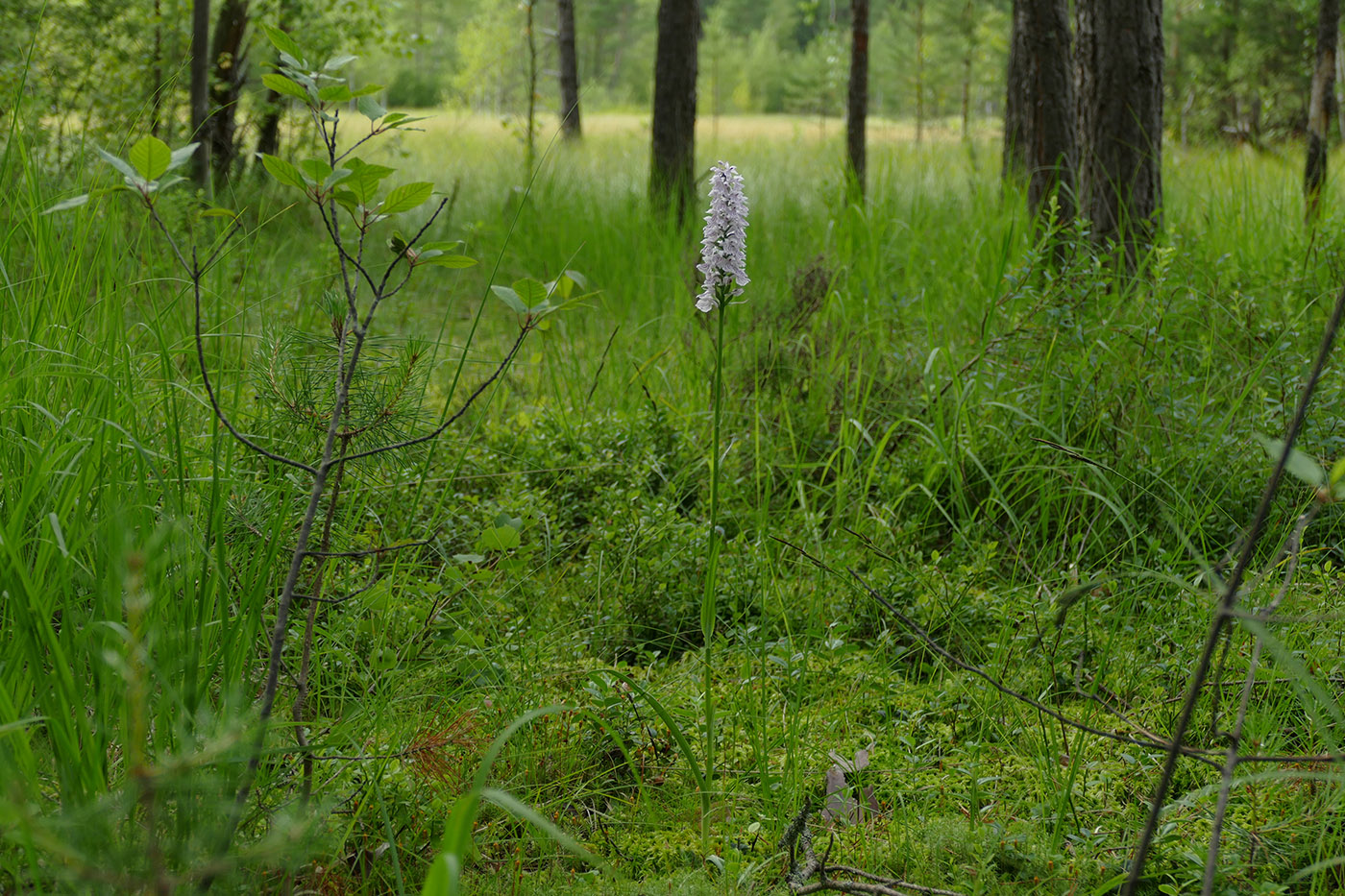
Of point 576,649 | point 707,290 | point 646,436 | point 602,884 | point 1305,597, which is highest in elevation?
point 707,290

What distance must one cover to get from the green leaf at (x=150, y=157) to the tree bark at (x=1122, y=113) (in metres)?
4.01

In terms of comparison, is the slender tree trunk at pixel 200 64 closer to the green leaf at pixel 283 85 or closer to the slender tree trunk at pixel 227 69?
the slender tree trunk at pixel 227 69

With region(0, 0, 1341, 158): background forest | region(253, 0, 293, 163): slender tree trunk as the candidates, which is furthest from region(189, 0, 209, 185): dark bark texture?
region(253, 0, 293, 163): slender tree trunk

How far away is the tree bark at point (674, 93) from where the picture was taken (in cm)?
712

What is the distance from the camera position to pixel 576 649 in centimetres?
205

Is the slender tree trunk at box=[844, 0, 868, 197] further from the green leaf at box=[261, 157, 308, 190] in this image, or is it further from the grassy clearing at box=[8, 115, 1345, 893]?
the green leaf at box=[261, 157, 308, 190]

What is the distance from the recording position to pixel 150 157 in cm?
121

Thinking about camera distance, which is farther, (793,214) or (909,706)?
(793,214)

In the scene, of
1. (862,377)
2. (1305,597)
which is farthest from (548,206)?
(1305,597)

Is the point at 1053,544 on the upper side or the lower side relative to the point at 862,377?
lower

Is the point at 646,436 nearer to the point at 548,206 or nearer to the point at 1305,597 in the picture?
the point at 1305,597

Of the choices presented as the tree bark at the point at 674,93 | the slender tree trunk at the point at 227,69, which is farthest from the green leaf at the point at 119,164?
the tree bark at the point at 674,93

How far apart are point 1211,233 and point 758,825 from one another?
13.3 feet

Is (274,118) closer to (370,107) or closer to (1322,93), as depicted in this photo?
(370,107)
